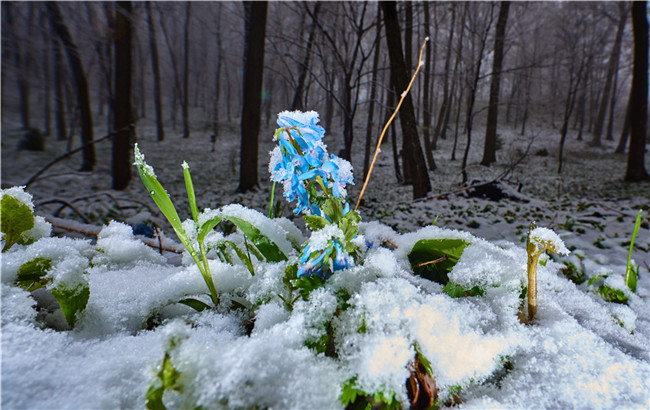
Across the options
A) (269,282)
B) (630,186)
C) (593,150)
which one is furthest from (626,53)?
(269,282)

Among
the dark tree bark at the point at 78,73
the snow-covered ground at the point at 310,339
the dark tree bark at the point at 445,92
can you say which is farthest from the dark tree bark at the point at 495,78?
the dark tree bark at the point at 78,73

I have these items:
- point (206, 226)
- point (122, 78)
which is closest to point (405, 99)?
point (206, 226)

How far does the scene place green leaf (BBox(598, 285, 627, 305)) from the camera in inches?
41.3

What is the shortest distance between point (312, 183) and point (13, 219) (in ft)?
2.03

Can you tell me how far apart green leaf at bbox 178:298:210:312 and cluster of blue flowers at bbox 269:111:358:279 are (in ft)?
0.70

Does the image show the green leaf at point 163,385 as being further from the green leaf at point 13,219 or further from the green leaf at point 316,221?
the green leaf at point 13,219

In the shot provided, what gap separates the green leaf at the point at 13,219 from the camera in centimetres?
61

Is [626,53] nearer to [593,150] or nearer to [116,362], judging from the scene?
[593,150]

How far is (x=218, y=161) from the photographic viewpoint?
1380 centimetres

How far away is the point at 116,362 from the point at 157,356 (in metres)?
0.05

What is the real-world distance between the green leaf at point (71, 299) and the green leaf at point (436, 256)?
673mm

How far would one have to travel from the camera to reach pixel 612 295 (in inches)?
41.9

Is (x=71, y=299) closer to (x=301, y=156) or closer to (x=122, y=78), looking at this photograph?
(x=301, y=156)

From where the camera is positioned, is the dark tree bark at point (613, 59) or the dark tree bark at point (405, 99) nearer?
the dark tree bark at point (405, 99)
